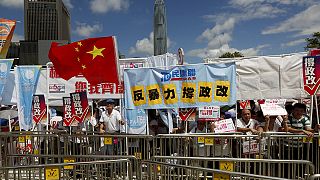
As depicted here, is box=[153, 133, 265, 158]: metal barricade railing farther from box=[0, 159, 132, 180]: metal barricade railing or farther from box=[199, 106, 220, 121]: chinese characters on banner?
box=[0, 159, 132, 180]: metal barricade railing

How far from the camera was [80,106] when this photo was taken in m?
9.68

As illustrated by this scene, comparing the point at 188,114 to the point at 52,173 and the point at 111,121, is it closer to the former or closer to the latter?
the point at 111,121

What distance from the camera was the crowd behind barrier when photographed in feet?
22.2

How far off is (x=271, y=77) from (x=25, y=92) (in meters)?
6.94

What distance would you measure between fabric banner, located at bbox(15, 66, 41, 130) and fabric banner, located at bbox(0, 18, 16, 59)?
67cm

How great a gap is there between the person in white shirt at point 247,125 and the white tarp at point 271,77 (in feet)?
3.68

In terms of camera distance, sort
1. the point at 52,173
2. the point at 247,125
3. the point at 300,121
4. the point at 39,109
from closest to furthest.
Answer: the point at 52,173, the point at 300,121, the point at 247,125, the point at 39,109

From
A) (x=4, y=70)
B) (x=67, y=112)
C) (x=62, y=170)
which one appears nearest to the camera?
(x=62, y=170)

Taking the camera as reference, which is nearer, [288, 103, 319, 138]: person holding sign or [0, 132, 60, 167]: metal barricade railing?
[288, 103, 319, 138]: person holding sign

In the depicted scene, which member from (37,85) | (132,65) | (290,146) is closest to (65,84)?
(37,85)

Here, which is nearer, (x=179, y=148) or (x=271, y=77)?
(x=179, y=148)

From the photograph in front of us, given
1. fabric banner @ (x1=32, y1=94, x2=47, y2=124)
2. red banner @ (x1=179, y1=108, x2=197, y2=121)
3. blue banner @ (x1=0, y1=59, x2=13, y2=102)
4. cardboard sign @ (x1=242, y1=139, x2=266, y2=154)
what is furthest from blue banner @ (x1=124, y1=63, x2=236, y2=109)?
fabric banner @ (x1=32, y1=94, x2=47, y2=124)

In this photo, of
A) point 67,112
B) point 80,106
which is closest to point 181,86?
point 80,106

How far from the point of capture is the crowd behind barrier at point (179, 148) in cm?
678
